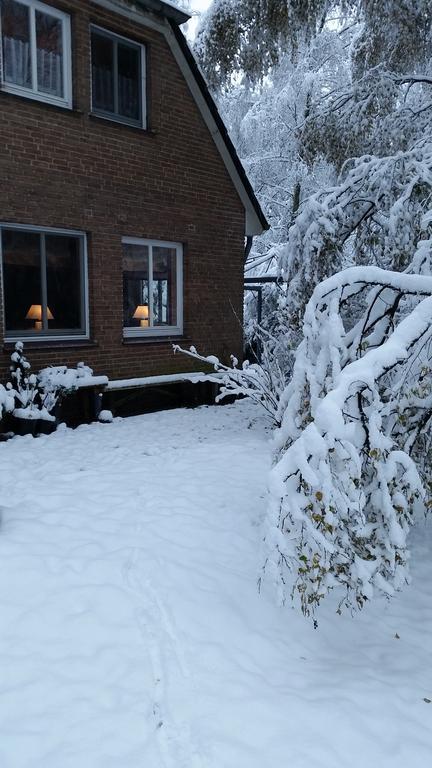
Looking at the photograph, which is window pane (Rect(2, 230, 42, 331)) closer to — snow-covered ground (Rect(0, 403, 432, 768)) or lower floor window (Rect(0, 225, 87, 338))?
lower floor window (Rect(0, 225, 87, 338))

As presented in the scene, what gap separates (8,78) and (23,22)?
826 millimetres

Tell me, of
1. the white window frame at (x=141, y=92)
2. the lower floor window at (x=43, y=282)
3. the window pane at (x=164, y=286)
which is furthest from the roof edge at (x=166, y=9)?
the lower floor window at (x=43, y=282)

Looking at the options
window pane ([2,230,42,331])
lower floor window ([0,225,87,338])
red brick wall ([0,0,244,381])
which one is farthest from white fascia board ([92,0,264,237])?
window pane ([2,230,42,331])

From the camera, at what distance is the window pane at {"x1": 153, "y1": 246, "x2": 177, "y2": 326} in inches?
387

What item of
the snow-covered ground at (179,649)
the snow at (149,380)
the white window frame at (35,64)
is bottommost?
the snow-covered ground at (179,649)

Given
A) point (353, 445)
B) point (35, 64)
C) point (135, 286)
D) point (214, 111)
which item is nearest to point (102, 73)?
point (35, 64)

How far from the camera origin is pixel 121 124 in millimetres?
8828

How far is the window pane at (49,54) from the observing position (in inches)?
Result: 315

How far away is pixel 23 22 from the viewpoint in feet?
25.6

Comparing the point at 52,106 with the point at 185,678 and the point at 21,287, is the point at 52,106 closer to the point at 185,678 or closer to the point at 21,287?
the point at 21,287

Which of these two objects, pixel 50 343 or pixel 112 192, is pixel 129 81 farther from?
pixel 50 343

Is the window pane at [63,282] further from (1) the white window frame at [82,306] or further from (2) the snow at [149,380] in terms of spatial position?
(2) the snow at [149,380]

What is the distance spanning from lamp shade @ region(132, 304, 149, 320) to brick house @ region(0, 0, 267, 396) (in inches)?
0.7

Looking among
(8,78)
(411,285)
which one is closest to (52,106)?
(8,78)
